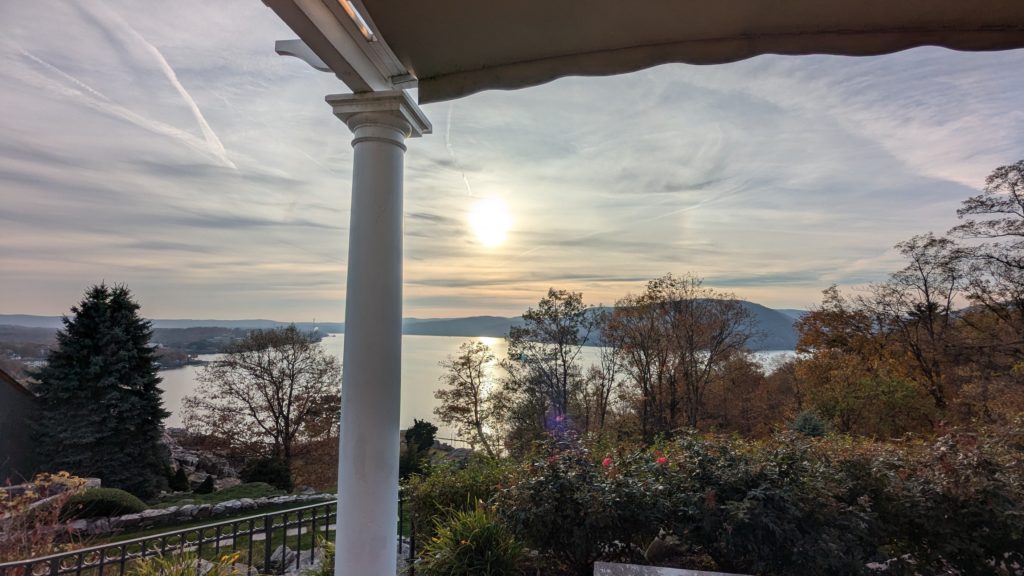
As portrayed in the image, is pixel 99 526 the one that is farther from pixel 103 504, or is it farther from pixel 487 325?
pixel 487 325

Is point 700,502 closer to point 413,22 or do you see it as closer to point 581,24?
point 581,24

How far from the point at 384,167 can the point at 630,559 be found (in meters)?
2.78

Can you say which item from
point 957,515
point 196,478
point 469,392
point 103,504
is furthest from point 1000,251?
point 196,478

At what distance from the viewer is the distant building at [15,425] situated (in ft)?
38.4

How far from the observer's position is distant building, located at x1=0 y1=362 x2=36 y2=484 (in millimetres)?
11695

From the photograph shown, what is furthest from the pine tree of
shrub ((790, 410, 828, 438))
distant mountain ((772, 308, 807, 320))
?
distant mountain ((772, 308, 807, 320))

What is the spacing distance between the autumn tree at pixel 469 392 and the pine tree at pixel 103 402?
8.14 metres

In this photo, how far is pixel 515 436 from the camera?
12.1 metres

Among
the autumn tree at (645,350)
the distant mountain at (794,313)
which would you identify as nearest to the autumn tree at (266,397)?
the autumn tree at (645,350)

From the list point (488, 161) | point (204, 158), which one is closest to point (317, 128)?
point (488, 161)

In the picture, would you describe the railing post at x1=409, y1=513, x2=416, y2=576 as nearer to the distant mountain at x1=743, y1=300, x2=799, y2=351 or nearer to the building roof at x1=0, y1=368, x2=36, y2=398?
the distant mountain at x1=743, y1=300, x2=799, y2=351

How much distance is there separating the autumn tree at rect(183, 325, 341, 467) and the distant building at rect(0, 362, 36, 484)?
3.51m

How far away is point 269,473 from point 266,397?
253cm

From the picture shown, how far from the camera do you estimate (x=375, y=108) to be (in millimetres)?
1961
